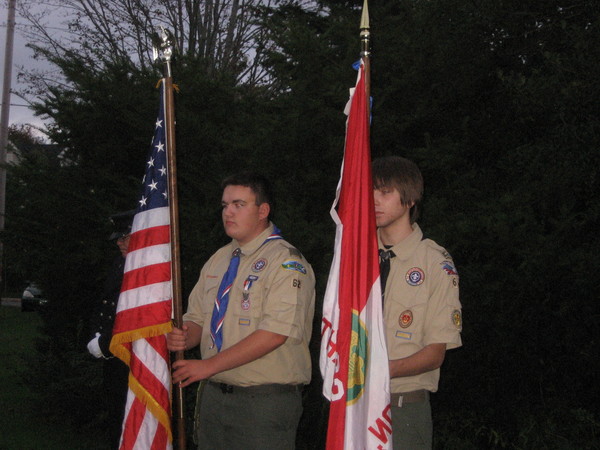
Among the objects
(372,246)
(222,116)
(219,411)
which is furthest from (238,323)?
(222,116)

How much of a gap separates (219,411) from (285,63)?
385 centimetres

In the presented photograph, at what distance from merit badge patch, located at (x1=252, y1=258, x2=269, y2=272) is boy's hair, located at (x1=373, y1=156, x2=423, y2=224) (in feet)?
2.23

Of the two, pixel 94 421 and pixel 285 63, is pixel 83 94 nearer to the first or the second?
pixel 285 63

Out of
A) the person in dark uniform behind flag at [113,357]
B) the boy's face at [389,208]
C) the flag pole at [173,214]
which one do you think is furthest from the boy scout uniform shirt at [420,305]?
the person in dark uniform behind flag at [113,357]

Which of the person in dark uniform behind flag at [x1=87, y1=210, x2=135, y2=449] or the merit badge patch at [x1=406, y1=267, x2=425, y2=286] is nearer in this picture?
the merit badge patch at [x1=406, y1=267, x2=425, y2=286]

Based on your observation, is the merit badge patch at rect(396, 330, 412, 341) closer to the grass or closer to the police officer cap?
the police officer cap

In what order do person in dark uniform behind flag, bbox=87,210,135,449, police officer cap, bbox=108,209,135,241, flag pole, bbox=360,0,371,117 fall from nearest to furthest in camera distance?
1. flag pole, bbox=360,0,371,117
2. person in dark uniform behind flag, bbox=87,210,135,449
3. police officer cap, bbox=108,209,135,241

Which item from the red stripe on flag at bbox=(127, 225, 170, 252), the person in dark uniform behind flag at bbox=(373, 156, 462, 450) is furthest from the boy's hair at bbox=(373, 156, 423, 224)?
the red stripe on flag at bbox=(127, 225, 170, 252)

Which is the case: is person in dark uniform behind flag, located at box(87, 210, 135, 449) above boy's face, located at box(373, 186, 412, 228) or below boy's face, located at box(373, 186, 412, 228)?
below

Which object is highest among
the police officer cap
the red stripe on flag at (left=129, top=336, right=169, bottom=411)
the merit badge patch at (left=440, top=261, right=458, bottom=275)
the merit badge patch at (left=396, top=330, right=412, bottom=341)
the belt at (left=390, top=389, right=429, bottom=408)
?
the police officer cap

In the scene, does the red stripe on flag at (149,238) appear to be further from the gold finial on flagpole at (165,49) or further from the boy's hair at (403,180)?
the boy's hair at (403,180)

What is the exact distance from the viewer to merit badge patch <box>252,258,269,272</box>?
3471 mm

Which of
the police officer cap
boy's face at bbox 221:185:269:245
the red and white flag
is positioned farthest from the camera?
the police officer cap

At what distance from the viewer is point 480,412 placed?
5109 millimetres
